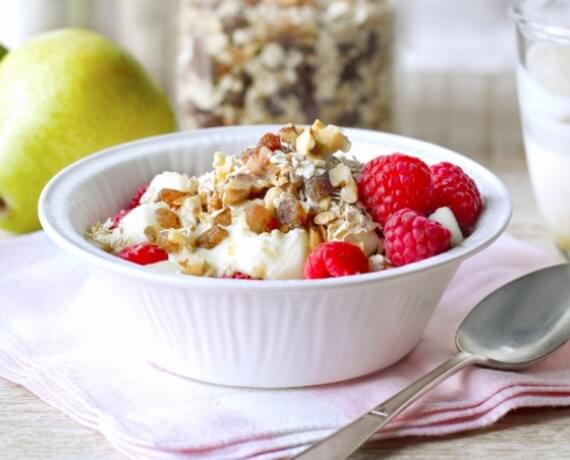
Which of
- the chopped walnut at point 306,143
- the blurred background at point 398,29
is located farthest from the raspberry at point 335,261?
the blurred background at point 398,29

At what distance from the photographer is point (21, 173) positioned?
51.4 inches

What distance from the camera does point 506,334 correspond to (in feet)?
3.15

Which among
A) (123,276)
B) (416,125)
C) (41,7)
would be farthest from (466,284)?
(41,7)

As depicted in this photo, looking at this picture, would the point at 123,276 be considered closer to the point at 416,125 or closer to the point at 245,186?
the point at 245,186

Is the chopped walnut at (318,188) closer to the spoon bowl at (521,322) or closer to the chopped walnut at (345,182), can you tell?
the chopped walnut at (345,182)

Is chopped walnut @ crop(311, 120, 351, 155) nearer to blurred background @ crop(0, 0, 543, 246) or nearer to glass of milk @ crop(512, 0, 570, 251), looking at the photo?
glass of milk @ crop(512, 0, 570, 251)

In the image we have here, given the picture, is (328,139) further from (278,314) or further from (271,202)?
(278,314)

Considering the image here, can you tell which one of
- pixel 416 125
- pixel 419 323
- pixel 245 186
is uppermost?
pixel 245 186

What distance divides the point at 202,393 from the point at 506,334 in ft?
0.92

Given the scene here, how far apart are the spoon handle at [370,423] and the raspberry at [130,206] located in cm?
33

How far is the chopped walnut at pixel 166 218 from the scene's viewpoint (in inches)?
38.1

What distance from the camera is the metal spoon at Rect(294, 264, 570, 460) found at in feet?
2.74

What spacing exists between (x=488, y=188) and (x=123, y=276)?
38cm

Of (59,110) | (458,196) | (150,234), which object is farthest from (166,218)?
(59,110)
